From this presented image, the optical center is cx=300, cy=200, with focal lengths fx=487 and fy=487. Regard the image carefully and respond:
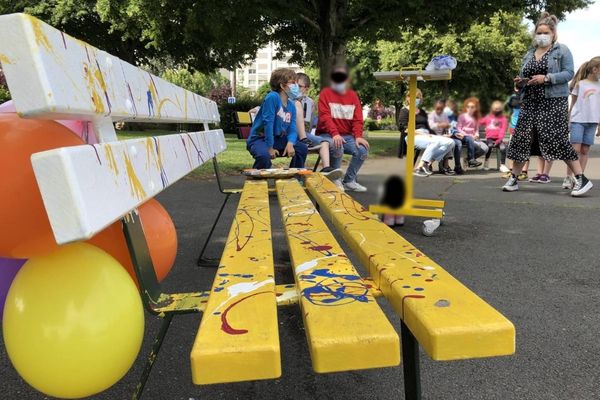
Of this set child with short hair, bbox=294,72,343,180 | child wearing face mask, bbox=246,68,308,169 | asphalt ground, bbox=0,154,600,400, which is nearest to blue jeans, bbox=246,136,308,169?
child wearing face mask, bbox=246,68,308,169

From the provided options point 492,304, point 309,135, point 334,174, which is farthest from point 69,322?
point 309,135

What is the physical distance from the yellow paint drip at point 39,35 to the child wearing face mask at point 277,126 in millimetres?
2731

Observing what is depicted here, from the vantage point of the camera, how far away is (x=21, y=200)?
115 centimetres

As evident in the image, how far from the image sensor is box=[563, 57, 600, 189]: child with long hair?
584 cm

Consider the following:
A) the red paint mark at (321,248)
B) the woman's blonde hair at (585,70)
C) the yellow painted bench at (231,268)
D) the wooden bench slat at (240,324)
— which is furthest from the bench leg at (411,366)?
the woman's blonde hair at (585,70)

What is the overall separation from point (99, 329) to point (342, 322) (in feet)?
1.85

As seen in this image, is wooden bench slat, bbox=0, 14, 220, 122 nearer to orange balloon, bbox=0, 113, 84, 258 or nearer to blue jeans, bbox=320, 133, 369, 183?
orange balloon, bbox=0, 113, 84, 258

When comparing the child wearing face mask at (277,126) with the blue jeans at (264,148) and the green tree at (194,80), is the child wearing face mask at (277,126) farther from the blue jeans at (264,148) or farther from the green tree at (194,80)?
the green tree at (194,80)

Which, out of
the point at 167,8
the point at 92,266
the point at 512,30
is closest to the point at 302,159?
the point at 512,30

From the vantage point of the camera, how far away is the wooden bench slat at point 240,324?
37.6 inches

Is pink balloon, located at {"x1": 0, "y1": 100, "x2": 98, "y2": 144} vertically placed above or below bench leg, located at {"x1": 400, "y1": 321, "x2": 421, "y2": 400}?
above

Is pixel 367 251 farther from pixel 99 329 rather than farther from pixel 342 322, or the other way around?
pixel 99 329

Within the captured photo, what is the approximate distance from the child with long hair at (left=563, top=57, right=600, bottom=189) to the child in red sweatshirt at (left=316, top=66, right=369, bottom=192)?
3.55 m

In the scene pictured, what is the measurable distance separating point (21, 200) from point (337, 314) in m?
0.79
